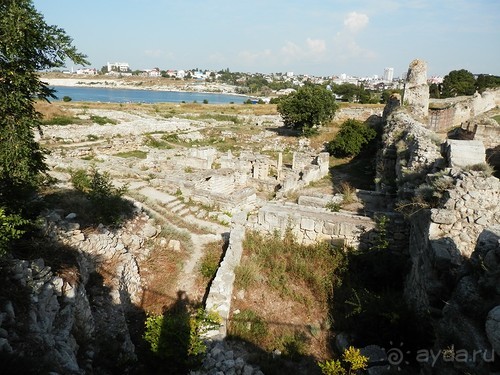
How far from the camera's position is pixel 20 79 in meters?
5.36

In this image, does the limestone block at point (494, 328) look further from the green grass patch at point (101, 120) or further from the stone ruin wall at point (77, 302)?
the green grass patch at point (101, 120)

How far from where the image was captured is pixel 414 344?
16.3ft

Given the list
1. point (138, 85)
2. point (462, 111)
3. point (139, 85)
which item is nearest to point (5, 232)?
point (462, 111)

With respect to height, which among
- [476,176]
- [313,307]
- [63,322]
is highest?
[476,176]

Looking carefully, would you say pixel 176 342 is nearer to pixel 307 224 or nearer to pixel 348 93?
pixel 307 224

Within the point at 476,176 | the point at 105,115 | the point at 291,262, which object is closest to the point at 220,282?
the point at 291,262

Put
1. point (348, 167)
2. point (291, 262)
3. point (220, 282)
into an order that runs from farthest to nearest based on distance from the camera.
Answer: point (348, 167), point (291, 262), point (220, 282)

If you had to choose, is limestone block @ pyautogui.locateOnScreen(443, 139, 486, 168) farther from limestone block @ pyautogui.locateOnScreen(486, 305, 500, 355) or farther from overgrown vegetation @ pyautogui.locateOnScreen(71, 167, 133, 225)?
overgrown vegetation @ pyautogui.locateOnScreen(71, 167, 133, 225)

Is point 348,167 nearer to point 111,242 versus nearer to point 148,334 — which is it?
point 111,242

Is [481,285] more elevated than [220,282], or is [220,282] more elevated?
[481,285]

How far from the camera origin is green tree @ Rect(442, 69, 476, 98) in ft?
171

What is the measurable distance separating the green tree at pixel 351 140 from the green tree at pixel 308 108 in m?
8.54

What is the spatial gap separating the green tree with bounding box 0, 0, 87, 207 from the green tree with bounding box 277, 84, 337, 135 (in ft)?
92.2

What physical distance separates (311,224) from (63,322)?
5576 millimetres
